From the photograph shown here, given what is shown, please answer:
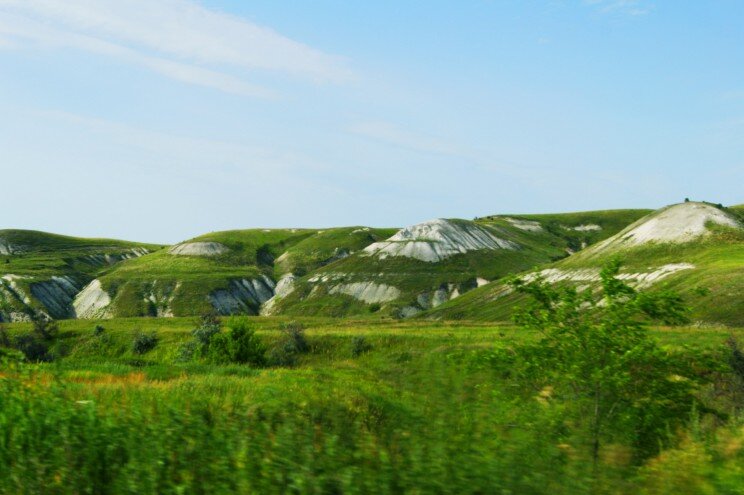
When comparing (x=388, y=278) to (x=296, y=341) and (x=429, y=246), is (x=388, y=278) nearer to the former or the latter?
(x=429, y=246)

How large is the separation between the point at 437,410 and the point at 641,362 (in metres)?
9.29

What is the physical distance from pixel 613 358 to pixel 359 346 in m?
44.2

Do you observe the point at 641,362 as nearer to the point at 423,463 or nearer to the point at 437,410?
the point at 437,410

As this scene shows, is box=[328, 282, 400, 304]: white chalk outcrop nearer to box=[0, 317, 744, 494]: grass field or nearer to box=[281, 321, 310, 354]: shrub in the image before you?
box=[281, 321, 310, 354]: shrub

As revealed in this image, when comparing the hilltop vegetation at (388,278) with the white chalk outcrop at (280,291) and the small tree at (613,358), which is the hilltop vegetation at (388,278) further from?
the small tree at (613,358)

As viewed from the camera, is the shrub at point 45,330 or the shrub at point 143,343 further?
the shrub at point 45,330

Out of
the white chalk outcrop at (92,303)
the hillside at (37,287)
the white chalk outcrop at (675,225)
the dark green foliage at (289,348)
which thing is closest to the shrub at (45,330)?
the dark green foliage at (289,348)

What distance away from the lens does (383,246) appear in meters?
194

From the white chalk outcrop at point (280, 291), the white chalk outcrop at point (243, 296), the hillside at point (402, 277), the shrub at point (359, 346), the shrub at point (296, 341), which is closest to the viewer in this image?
the shrub at point (359, 346)

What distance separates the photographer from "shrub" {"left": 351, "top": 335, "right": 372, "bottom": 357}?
56353 millimetres

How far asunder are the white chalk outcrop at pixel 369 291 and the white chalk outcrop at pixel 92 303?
56944 millimetres

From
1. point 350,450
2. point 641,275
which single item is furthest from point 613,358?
point 641,275

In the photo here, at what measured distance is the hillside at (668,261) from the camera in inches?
3679

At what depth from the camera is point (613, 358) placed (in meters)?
14.0
